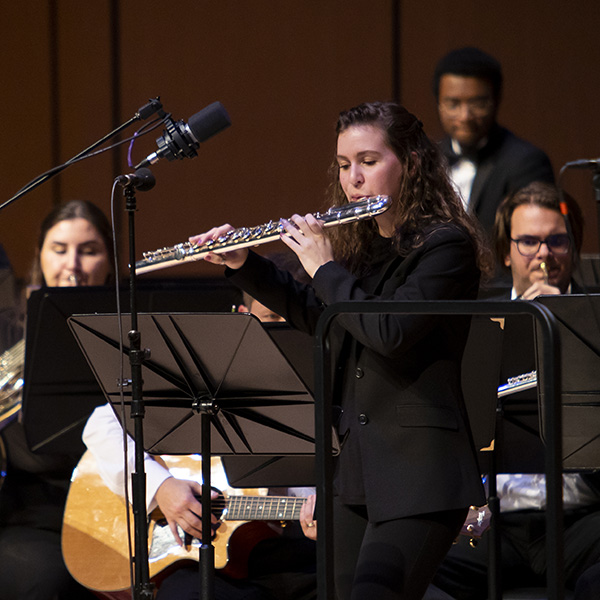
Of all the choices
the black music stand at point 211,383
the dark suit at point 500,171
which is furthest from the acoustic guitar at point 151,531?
the dark suit at point 500,171

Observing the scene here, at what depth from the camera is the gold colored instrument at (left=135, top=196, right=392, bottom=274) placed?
212 cm

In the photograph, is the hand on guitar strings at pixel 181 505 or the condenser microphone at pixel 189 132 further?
the hand on guitar strings at pixel 181 505

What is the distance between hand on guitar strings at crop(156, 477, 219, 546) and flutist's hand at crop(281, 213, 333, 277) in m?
1.00

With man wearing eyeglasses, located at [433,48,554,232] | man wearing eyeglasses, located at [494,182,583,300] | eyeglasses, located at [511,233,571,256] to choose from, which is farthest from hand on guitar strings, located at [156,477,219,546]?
man wearing eyeglasses, located at [433,48,554,232]

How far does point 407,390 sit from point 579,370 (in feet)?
1.61

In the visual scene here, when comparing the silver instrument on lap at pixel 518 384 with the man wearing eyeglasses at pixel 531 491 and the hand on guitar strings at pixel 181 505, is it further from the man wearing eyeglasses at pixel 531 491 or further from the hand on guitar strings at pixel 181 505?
the hand on guitar strings at pixel 181 505

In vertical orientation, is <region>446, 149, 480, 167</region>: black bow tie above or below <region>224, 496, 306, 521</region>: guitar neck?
above

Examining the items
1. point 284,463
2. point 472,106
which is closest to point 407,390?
point 284,463

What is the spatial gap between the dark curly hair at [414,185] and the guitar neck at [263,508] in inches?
36.0

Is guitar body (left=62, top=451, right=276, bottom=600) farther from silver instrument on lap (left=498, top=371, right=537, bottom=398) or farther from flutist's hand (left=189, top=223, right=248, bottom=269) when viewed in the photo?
flutist's hand (left=189, top=223, right=248, bottom=269)

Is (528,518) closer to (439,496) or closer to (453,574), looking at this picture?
(453,574)

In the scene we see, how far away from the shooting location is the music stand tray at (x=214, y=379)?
80.3 inches

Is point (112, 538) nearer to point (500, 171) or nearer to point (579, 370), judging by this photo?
point (579, 370)

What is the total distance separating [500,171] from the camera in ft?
13.1
